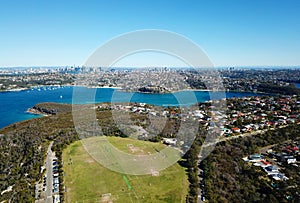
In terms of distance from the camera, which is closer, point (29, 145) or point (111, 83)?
point (29, 145)

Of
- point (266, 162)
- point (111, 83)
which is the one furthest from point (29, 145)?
point (111, 83)

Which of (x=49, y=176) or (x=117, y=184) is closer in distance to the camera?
(x=117, y=184)

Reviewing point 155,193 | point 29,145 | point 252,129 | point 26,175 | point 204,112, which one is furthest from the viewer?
point 204,112

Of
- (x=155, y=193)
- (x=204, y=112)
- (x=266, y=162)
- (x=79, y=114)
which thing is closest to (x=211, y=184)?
(x=155, y=193)

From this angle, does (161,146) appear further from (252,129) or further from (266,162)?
(252,129)

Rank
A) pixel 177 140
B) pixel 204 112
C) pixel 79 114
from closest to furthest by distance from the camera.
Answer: pixel 177 140, pixel 79 114, pixel 204 112

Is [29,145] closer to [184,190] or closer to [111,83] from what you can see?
[184,190]

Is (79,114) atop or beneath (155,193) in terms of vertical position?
atop
